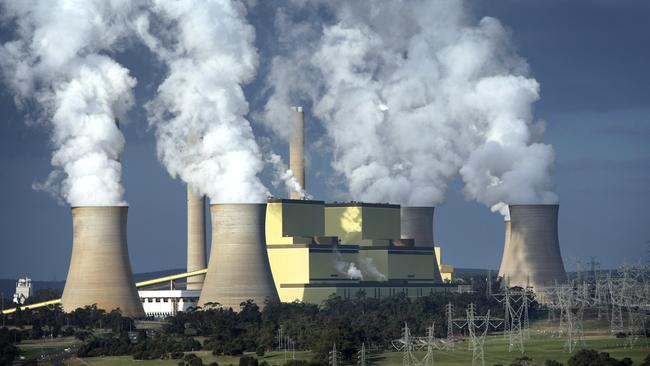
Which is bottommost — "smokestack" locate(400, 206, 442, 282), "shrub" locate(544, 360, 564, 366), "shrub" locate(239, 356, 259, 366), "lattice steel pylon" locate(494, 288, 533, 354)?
"shrub" locate(544, 360, 564, 366)

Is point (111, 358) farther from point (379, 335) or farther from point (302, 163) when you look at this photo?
point (302, 163)

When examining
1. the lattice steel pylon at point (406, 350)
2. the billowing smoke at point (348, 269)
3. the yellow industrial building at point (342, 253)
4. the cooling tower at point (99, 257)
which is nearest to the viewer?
the lattice steel pylon at point (406, 350)

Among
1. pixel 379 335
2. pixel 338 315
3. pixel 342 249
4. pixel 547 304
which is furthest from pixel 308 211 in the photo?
pixel 379 335

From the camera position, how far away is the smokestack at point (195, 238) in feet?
376

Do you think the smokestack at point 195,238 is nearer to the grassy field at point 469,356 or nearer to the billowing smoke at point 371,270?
the billowing smoke at point 371,270

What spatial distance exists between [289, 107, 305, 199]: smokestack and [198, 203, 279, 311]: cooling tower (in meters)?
26.0

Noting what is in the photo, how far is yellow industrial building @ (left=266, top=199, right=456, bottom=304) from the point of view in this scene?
110 meters

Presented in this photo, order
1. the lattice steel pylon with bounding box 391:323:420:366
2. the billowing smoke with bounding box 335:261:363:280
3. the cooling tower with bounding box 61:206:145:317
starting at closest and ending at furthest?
the lattice steel pylon with bounding box 391:323:420:366
the cooling tower with bounding box 61:206:145:317
the billowing smoke with bounding box 335:261:363:280

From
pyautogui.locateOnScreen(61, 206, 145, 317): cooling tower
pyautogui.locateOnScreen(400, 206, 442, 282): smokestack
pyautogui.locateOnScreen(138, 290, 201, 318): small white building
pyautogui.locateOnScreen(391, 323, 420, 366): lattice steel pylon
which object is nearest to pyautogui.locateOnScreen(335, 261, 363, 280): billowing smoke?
pyautogui.locateOnScreen(138, 290, 201, 318): small white building

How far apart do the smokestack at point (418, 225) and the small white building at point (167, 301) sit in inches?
820

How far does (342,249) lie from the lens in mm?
113812

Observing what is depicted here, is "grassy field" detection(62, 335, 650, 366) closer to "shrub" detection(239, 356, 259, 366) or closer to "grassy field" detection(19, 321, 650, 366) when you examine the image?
"grassy field" detection(19, 321, 650, 366)

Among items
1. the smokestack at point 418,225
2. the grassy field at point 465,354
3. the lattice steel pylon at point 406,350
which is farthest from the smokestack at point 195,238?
the lattice steel pylon at point 406,350

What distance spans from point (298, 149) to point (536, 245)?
63.5 feet
